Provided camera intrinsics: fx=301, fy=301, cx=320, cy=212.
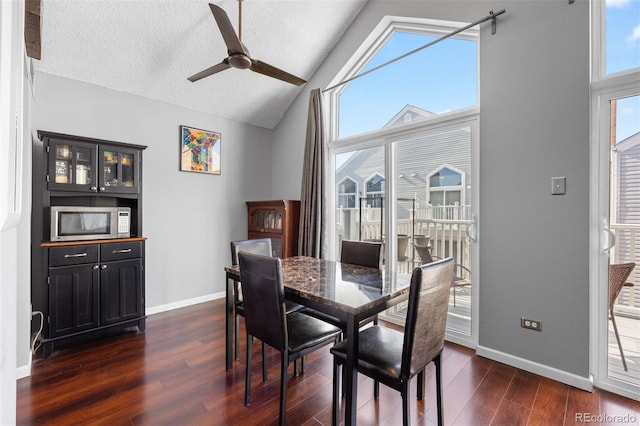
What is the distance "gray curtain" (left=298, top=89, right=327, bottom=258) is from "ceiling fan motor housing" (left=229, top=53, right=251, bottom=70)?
5.24ft

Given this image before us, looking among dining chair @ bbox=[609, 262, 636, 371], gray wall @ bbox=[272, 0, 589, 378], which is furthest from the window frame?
dining chair @ bbox=[609, 262, 636, 371]

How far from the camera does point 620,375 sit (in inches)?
79.2

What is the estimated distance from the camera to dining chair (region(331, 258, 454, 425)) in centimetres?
136

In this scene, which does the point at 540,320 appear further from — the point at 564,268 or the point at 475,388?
the point at 475,388

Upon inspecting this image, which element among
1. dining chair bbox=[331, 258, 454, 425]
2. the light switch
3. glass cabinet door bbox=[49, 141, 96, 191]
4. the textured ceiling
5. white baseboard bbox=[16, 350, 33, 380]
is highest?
the textured ceiling

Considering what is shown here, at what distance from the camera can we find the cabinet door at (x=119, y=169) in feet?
9.43

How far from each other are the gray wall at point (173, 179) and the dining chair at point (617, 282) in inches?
153

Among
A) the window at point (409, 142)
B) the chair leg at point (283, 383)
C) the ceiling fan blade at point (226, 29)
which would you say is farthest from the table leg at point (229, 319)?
the window at point (409, 142)

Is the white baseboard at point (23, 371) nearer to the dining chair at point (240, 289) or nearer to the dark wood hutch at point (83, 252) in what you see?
the dark wood hutch at point (83, 252)

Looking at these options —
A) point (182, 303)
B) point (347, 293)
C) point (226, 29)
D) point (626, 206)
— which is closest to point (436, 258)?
point (626, 206)

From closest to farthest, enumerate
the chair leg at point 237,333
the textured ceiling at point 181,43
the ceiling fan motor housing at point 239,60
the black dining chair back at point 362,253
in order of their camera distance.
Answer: the ceiling fan motor housing at point 239,60 < the chair leg at point 237,333 < the black dining chair back at point 362,253 < the textured ceiling at point 181,43

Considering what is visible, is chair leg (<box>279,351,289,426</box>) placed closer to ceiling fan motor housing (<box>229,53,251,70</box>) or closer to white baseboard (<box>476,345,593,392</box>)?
white baseboard (<box>476,345,593,392</box>)

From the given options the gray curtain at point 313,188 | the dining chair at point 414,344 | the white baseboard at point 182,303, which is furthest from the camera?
the gray curtain at point 313,188

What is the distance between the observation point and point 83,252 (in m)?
2.65
